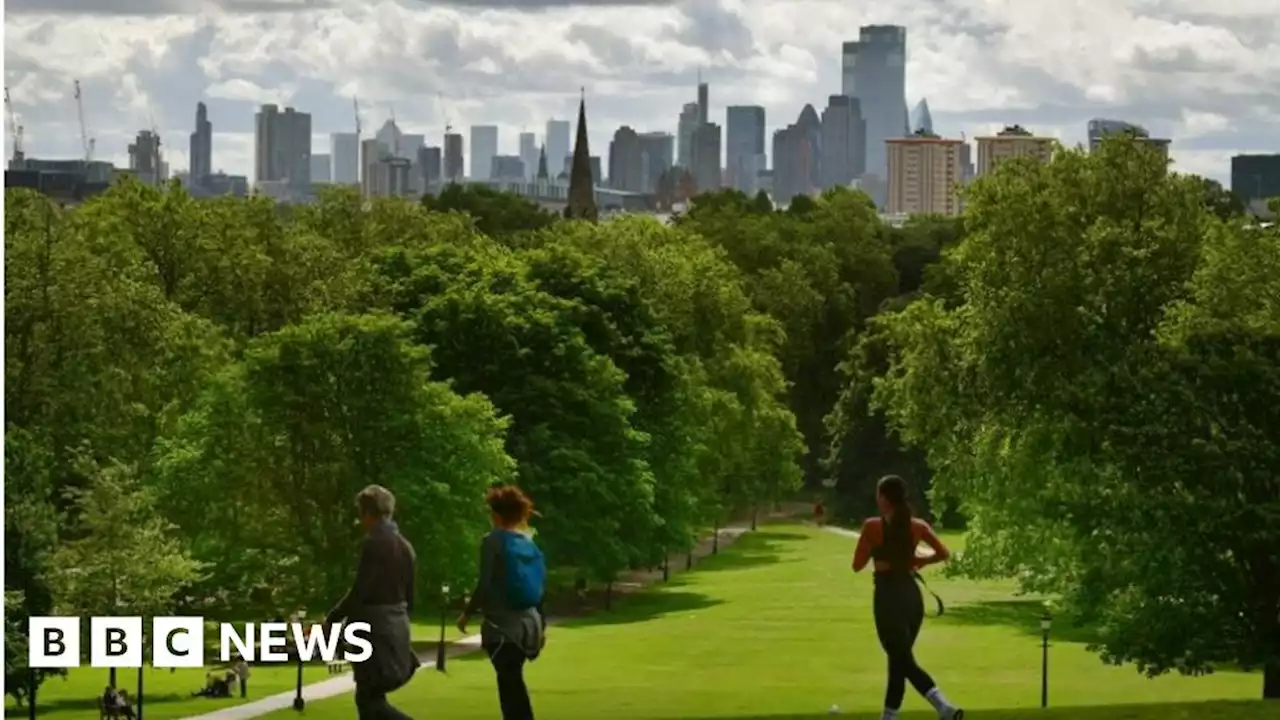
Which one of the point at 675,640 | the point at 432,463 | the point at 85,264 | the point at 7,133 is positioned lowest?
the point at 675,640

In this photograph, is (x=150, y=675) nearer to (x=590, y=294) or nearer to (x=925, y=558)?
(x=590, y=294)

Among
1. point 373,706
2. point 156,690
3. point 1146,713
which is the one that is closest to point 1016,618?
point 156,690

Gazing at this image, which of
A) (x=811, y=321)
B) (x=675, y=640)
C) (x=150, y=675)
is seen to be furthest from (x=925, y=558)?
(x=811, y=321)

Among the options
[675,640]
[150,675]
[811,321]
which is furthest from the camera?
[811,321]

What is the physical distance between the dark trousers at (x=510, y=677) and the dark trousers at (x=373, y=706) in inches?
27.2

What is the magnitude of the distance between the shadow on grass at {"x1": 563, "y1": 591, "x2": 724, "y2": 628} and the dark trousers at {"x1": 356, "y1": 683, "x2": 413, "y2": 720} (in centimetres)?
4450

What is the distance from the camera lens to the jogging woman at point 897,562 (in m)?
16.6

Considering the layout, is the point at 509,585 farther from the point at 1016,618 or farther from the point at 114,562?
the point at 1016,618

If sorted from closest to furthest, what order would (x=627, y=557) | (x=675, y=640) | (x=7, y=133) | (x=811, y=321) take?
(x=675, y=640) → (x=627, y=557) → (x=811, y=321) → (x=7, y=133)

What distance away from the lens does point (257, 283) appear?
66.8 meters

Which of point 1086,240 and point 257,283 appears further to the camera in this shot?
point 257,283

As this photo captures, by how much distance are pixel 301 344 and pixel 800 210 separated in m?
86.2

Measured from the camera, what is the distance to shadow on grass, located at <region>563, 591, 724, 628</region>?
62.2 m

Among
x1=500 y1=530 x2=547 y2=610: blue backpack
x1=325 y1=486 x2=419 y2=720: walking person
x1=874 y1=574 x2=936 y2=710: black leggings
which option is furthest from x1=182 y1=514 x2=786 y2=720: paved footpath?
x1=325 y1=486 x2=419 y2=720: walking person
